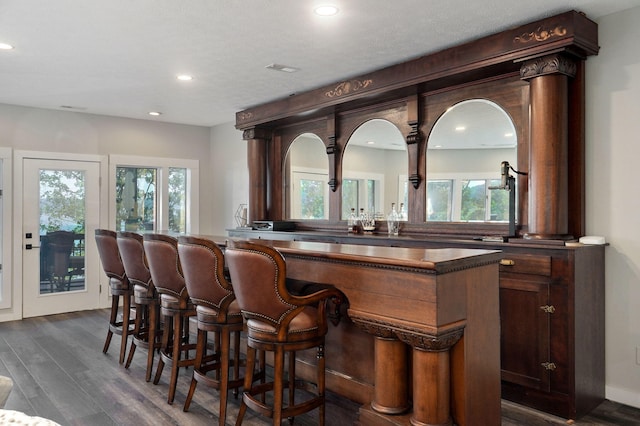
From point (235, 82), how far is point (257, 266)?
120 inches

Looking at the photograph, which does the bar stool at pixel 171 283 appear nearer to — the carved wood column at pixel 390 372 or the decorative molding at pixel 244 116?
the carved wood column at pixel 390 372

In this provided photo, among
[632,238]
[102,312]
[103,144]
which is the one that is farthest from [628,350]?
[103,144]

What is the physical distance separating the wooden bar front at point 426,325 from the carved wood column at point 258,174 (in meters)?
3.59

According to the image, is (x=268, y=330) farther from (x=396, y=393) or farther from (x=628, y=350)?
(x=628, y=350)

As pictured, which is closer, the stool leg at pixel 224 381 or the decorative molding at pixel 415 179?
the stool leg at pixel 224 381

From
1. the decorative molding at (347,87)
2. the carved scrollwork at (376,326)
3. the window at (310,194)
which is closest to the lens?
the carved scrollwork at (376,326)

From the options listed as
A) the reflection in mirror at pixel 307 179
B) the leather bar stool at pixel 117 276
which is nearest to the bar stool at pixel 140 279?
the leather bar stool at pixel 117 276

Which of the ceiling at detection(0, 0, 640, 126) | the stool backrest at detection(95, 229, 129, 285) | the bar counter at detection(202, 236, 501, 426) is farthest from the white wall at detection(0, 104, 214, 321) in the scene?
the bar counter at detection(202, 236, 501, 426)

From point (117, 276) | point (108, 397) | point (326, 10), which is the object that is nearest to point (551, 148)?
point (326, 10)

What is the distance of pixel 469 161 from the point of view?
405 centimetres

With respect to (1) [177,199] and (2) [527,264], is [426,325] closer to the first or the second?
(2) [527,264]

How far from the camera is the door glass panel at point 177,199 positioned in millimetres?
7234

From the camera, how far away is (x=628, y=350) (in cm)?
317

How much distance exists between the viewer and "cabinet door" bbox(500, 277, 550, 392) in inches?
124
